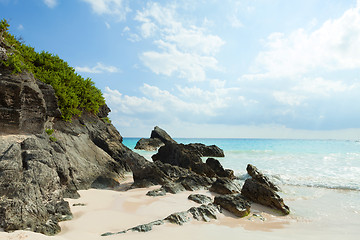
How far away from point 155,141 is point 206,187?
1393 inches

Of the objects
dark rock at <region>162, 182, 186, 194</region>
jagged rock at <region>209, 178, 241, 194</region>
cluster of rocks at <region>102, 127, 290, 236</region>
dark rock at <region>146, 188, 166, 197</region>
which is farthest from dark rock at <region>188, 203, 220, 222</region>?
jagged rock at <region>209, 178, 241, 194</region>

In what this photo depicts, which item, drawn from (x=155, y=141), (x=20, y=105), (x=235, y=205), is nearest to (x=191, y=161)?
(x=235, y=205)

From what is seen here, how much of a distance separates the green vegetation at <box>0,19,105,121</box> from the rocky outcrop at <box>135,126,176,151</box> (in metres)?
29.5

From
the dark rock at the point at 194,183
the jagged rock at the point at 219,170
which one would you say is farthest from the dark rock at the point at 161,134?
the dark rock at the point at 194,183

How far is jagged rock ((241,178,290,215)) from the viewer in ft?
28.2

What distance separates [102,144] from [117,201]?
6.50 meters

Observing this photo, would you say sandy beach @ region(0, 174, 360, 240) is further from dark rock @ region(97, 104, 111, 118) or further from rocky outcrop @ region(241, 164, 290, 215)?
dark rock @ region(97, 104, 111, 118)

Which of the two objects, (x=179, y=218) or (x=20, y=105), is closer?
(x=179, y=218)

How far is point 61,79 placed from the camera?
13344 mm

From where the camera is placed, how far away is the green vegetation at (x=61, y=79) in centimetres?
1190

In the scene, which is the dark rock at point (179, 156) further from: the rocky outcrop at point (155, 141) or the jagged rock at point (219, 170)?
the rocky outcrop at point (155, 141)

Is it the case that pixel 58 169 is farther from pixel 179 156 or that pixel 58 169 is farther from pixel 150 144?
pixel 150 144

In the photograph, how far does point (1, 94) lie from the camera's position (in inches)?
328

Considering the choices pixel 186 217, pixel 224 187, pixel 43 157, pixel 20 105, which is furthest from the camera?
pixel 224 187
